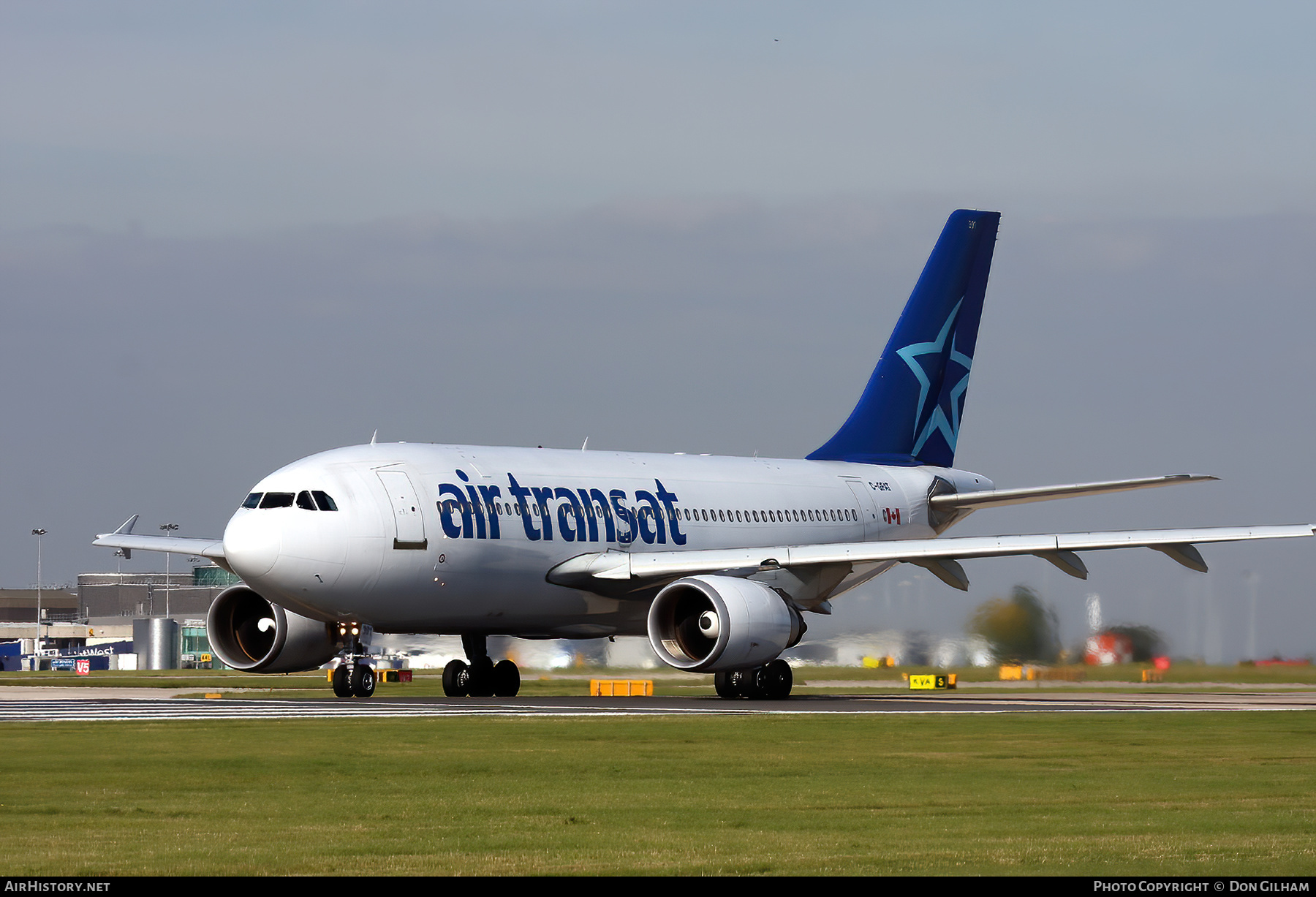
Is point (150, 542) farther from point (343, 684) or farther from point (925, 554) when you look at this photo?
point (925, 554)

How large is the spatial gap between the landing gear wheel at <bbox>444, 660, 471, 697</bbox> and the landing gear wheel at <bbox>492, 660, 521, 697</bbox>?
0.51m

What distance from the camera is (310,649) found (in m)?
34.2

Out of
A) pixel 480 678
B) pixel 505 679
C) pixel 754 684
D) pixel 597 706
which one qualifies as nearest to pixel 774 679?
pixel 754 684

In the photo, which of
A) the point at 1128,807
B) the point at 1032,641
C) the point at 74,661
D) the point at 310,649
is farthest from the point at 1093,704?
the point at 74,661

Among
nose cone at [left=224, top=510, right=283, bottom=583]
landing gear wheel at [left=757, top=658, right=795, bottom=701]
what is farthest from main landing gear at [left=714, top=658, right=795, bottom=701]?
nose cone at [left=224, top=510, right=283, bottom=583]

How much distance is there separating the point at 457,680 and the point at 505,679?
921 millimetres

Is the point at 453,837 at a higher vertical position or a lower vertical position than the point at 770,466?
lower

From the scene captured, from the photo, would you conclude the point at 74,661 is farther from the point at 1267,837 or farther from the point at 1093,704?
the point at 1267,837

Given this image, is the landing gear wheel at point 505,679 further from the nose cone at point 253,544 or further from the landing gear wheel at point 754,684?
the nose cone at point 253,544

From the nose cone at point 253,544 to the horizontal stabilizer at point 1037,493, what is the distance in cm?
1637

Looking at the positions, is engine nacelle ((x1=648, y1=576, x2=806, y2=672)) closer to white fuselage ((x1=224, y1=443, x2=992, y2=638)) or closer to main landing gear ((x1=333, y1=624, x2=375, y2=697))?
white fuselage ((x1=224, y1=443, x2=992, y2=638))

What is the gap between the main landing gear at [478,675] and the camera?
35.0 metres

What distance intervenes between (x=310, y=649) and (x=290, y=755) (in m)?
15.7

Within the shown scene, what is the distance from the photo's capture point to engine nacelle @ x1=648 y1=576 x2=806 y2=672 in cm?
3070
